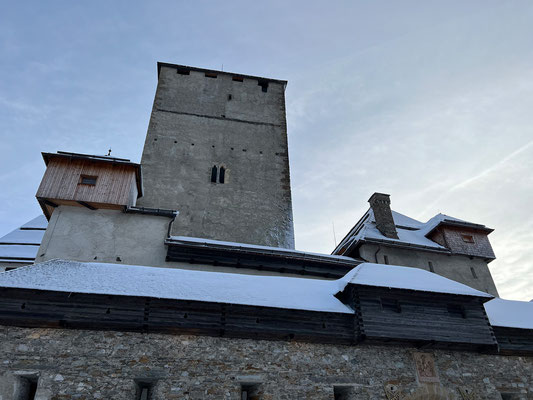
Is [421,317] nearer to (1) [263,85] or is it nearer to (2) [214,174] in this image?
(2) [214,174]

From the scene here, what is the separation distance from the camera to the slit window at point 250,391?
942 centimetres

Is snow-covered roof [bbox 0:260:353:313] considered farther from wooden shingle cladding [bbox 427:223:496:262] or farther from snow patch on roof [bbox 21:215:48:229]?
snow patch on roof [bbox 21:215:48:229]

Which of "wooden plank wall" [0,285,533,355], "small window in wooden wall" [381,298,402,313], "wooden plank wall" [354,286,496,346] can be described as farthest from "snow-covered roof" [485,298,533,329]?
"small window in wooden wall" [381,298,402,313]

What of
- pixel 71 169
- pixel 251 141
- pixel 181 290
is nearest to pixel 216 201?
pixel 251 141

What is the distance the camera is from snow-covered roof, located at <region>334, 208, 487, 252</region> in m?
17.2

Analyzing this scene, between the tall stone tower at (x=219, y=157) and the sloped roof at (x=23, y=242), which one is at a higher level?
the tall stone tower at (x=219, y=157)

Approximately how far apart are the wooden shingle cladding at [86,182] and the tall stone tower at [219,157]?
305 cm

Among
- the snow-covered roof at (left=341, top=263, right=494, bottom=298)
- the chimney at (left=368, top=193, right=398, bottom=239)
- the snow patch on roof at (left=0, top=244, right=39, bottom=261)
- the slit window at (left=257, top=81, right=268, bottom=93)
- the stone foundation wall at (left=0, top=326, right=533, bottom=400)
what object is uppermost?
the slit window at (left=257, top=81, right=268, bottom=93)

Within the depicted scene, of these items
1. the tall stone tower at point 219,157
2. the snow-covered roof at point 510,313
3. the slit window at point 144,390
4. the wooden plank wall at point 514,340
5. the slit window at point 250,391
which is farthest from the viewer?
the tall stone tower at point 219,157

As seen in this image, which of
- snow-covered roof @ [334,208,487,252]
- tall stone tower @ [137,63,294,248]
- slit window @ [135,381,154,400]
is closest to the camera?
slit window @ [135,381,154,400]

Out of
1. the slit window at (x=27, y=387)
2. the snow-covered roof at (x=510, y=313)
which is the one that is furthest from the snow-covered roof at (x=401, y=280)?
the slit window at (x=27, y=387)

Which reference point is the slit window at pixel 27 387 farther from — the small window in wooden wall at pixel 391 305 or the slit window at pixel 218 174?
the slit window at pixel 218 174

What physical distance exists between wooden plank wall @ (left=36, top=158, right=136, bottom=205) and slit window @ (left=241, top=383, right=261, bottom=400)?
7.63m

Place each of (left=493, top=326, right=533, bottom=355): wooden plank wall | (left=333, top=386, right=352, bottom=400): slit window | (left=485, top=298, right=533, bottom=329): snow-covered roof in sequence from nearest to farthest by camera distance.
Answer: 1. (left=333, top=386, right=352, bottom=400): slit window
2. (left=493, top=326, right=533, bottom=355): wooden plank wall
3. (left=485, top=298, right=533, bottom=329): snow-covered roof
